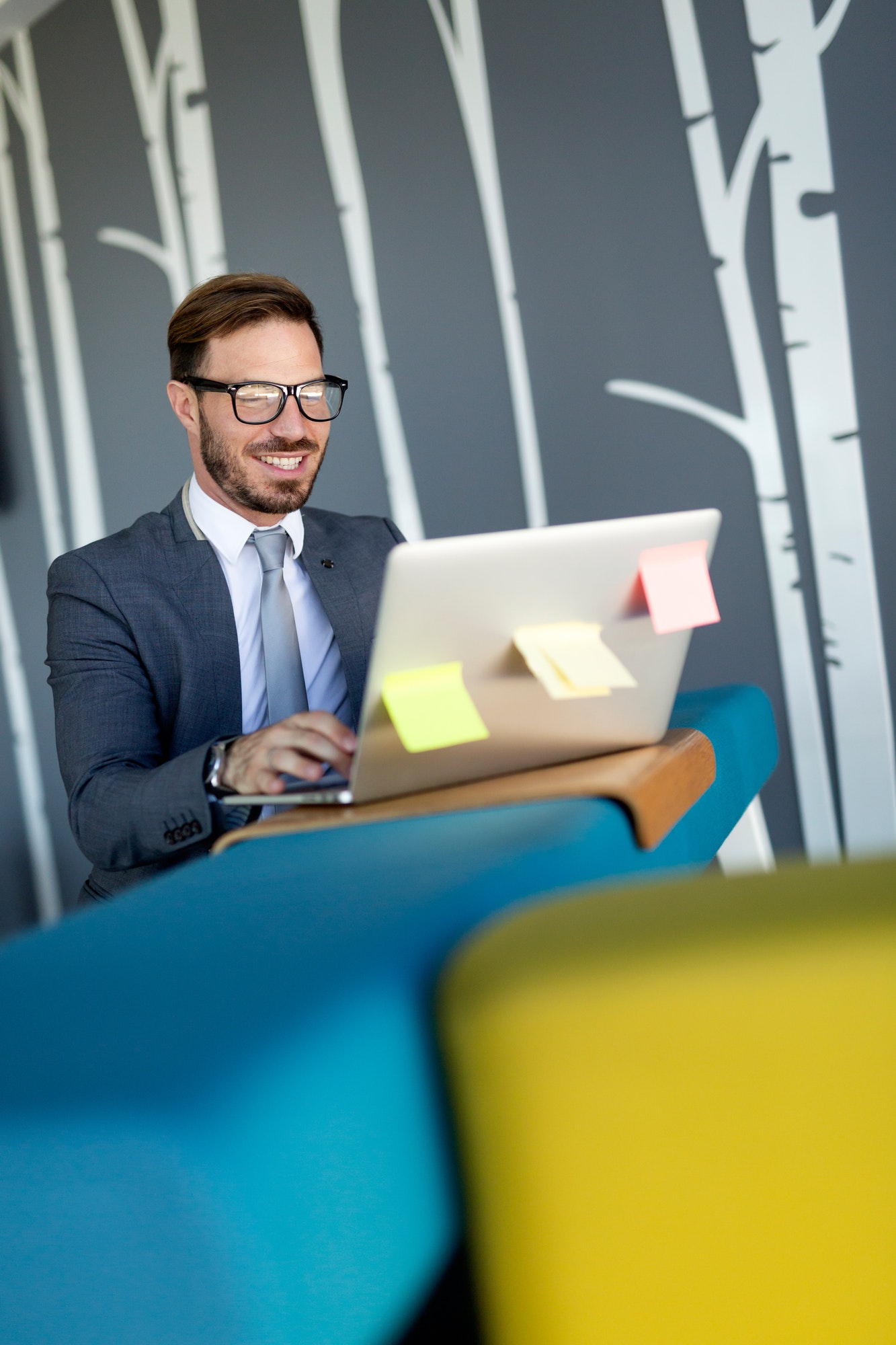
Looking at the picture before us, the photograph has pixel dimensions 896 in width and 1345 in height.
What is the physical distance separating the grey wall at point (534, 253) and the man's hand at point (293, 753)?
151 cm

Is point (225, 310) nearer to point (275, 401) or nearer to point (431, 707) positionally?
point (275, 401)

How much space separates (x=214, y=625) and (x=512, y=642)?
74 centimetres

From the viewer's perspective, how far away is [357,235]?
2.82 meters

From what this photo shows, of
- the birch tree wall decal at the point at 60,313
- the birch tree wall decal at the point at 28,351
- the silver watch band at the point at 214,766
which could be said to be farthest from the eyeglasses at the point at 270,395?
the birch tree wall decal at the point at 28,351

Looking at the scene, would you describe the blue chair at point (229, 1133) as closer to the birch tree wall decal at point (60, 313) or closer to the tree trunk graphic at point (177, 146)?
the tree trunk graphic at point (177, 146)

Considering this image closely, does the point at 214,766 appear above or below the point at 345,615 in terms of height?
below

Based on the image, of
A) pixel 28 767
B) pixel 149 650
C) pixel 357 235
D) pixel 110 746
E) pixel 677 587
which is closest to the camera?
pixel 677 587

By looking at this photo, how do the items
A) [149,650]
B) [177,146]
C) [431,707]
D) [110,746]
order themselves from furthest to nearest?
[177,146] → [149,650] → [110,746] → [431,707]

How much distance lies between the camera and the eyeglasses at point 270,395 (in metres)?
1.75

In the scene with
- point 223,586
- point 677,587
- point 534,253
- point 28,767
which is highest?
point 534,253

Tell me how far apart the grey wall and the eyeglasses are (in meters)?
0.91

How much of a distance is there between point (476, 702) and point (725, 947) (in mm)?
631

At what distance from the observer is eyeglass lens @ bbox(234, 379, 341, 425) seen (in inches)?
69.2

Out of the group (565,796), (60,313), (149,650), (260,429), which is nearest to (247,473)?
(260,429)
